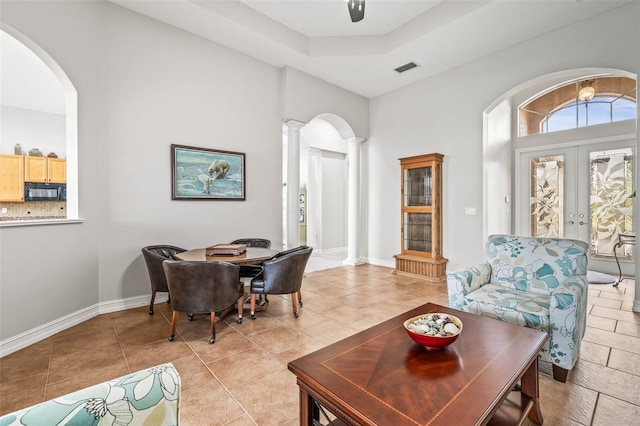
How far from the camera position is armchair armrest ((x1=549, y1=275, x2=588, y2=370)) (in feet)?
6.41

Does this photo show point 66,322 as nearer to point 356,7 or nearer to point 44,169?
point 356,7

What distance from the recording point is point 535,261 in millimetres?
2621

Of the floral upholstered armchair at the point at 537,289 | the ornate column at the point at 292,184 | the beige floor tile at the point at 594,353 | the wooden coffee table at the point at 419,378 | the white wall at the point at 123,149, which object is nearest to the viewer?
the wooden coffee table at the point at 419,378

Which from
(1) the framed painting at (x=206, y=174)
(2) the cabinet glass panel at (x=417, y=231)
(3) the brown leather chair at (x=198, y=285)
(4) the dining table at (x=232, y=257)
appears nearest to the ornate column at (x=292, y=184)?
(1) the framed painting at (x=206, y=174)

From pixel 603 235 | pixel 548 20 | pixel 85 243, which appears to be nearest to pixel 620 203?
pixel 603 235

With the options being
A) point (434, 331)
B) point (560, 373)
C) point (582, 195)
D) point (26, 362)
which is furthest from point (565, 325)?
point (582, 195)

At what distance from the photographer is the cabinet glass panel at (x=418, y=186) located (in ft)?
16.9

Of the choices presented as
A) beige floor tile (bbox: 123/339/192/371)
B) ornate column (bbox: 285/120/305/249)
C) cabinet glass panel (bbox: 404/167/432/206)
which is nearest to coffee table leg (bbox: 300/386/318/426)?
beige floor tile (bbox: 123/339/192/371)

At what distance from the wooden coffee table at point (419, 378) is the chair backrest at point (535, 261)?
3.58 ft

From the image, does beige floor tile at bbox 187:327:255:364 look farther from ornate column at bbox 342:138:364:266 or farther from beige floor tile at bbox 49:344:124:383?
ornate column at bbox 342:138:364:266

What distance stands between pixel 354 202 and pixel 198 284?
163 inches

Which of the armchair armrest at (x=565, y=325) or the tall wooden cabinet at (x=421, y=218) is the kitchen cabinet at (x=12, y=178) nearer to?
the tall wooden cabinet at (x=421, y=218)

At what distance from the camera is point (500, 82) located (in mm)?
4473

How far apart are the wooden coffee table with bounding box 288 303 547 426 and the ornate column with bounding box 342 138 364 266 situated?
14.5ft
